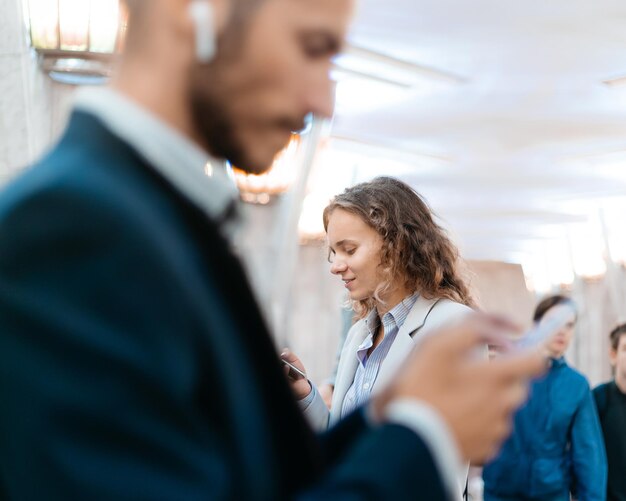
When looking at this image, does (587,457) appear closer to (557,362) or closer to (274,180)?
(557,362)

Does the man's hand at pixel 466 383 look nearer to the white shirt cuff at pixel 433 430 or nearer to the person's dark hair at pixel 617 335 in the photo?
the white shirt cuff at pixel 433 430

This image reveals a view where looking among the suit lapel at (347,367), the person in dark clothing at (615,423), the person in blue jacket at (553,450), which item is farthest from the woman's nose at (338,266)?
the person in dark clothing at (615,423)

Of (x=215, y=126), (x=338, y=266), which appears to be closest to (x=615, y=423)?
(x=338, y=266)

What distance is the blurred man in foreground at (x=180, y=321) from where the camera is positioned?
0.89m

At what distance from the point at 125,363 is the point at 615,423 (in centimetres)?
715

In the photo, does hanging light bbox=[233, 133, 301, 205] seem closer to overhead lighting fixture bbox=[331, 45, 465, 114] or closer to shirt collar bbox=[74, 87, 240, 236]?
overhead lighting fixture bbox=[331, 45, 465, 114]

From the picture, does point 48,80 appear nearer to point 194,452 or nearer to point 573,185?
point 194,452

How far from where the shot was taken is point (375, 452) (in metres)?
1.01

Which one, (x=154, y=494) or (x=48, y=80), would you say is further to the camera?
(x=48, y=80)

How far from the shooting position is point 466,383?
1062mm

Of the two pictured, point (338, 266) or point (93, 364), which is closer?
point (93, 364)

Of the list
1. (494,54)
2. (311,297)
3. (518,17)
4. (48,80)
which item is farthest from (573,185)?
(48,80)

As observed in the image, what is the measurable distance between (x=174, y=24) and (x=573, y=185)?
1938 centimetres

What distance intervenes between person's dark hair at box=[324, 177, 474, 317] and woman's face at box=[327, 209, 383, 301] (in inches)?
1.2
